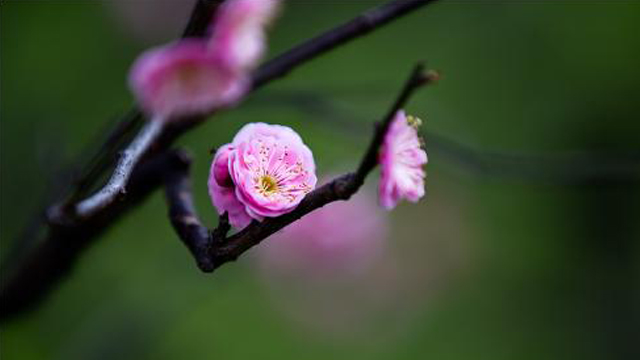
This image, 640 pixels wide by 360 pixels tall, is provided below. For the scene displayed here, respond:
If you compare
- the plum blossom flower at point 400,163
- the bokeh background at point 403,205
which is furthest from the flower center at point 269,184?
the bokeh background at point 403,205

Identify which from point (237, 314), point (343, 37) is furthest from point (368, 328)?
point (343, 37)

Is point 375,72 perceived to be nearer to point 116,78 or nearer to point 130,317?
point 116,78

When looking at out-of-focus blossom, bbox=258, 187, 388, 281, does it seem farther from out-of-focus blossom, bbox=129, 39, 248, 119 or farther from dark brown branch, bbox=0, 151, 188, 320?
out-of-focus blossom, bbox=129, 39, 248, 119

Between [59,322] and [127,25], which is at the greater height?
[127,25]

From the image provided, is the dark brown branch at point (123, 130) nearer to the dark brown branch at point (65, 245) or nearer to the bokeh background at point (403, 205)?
the dark brown branch at point (65, 245)

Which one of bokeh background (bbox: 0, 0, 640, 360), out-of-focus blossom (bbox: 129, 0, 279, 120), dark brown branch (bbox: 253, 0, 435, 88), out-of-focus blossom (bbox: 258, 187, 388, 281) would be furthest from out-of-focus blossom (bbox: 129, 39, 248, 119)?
out-of-focus blossom (bbox: 258, 187, 388, 281)

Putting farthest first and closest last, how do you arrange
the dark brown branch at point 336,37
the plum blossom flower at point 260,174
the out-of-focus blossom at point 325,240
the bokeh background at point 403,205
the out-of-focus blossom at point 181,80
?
the out-of-focus blossom at point 325,240
the bokeh background at point 403,205
the dark brown branch at point 336,37
the plum blossom flower at point 260,174
the out-of-focus blossom at point 181,80
